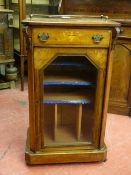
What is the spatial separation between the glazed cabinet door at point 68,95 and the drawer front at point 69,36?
0.04 m

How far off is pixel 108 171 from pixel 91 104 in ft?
1.41

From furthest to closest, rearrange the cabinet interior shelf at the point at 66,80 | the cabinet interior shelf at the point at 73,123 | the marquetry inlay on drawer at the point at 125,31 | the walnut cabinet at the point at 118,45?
the walnut cabinet at the point at 118,45 < the marquetry inlay on drawer at the point at 125,31 < the cabinet interior shelf at the point at 73,123 < the cabinet interior shelf at the point at 66,80

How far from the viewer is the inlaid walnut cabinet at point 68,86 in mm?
1311

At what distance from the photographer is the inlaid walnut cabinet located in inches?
51.6

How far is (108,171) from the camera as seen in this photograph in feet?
5.06

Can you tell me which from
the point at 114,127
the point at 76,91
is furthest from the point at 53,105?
the point at 114,127

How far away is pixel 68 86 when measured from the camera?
5.45 feet

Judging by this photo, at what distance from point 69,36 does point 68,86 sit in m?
0.44

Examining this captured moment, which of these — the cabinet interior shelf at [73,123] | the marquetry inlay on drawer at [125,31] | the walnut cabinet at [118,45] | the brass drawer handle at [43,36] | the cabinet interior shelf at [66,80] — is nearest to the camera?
the brass drawer handle at [43,36]

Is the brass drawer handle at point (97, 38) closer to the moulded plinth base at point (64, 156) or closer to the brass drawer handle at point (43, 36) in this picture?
the brass drawer handle at point (43, 36)

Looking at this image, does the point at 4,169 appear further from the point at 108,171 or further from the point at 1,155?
the point at 108,171

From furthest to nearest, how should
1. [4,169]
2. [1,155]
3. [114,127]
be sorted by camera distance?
1. [114,127]
2. [1,155]
3. [4,169]

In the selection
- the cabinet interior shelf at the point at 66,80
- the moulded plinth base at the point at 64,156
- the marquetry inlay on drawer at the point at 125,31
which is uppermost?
the marquetry inlay on drawer at the point at 125,31

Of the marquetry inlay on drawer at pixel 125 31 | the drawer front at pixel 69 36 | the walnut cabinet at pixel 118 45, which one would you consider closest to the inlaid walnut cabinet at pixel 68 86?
the drawer front at pixel 69 36
